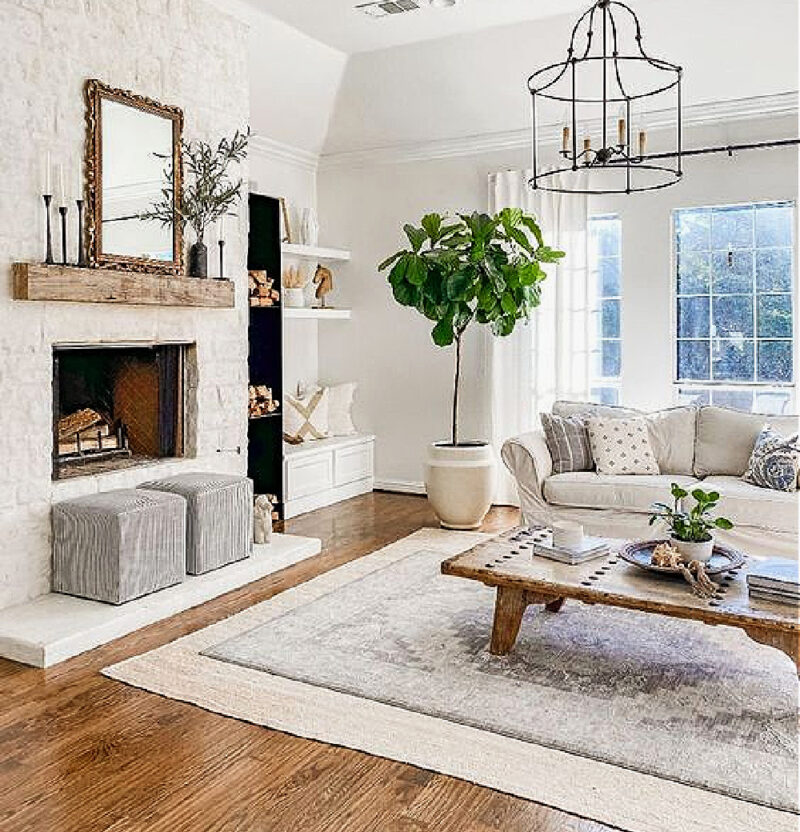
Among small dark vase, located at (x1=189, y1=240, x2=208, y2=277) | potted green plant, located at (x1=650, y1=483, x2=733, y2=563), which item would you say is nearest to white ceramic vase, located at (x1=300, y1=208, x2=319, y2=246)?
small dark vase, located at (x1=189, y1=240, x2=208, y2=277)

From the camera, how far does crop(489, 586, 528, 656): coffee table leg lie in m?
3.36

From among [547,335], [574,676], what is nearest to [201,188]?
[547,335]

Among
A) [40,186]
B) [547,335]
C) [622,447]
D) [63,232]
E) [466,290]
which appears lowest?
[622,447]

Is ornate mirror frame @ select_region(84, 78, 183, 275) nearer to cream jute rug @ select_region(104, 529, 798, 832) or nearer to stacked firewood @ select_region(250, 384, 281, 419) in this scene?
stacked firewood @ select_region(250, 384, 281, 419)

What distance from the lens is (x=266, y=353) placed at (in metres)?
5.78

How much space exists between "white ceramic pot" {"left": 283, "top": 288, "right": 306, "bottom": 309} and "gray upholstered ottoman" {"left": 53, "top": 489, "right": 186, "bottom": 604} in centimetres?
256

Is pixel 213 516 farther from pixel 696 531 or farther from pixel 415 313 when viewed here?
pixel 415 313

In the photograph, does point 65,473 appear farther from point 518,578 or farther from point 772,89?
point 772,89

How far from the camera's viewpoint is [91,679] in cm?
325

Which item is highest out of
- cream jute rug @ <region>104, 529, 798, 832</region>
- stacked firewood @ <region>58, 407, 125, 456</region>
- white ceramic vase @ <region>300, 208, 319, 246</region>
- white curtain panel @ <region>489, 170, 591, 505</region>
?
white ceramic vase @ <region>300, 208, 319, 246</region>

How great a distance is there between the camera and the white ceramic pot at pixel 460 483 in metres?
5.60

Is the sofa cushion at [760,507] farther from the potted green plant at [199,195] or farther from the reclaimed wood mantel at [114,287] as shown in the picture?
the potted green plant at [199,195]

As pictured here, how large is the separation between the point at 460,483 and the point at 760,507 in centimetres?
178

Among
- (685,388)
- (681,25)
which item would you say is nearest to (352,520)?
(685,388)
